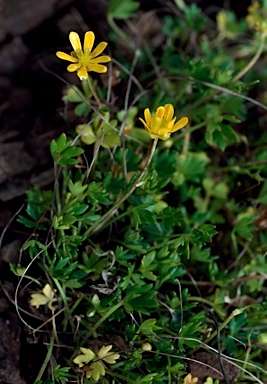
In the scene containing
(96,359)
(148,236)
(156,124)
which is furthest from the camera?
(148,236)

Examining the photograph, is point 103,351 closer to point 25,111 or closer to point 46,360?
point 46,360

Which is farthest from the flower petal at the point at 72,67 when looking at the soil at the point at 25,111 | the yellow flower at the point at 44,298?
the yellow flower at the point at 44,298

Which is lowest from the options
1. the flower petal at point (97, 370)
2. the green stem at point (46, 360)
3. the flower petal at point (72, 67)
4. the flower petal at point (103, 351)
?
the flower petal at point (97, 370)

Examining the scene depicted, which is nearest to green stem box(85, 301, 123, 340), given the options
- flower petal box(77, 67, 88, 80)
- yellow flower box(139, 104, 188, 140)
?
yellow flower box(139, 104, 188, 140)

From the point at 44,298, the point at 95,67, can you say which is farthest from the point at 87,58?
the point at 44,298

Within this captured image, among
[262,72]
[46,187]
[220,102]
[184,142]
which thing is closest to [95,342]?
[46,187]

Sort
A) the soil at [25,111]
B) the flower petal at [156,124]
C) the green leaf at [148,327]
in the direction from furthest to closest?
the soil at [25,111] → the green leaf at [148,327] → the flower petal at [156,124]

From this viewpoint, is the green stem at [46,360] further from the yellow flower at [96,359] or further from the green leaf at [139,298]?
the green leaf at [139,298]
